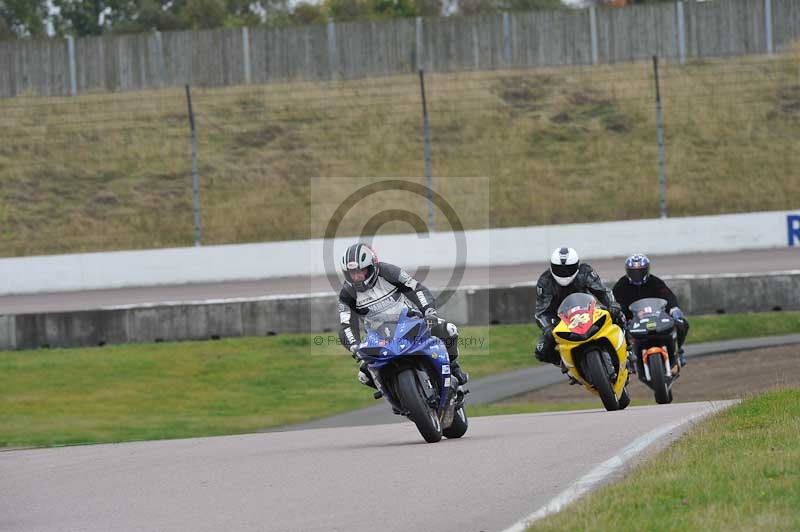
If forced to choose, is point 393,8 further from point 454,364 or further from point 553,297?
point 454,364

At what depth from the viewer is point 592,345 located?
472 inches

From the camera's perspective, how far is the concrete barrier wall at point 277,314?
20641mm

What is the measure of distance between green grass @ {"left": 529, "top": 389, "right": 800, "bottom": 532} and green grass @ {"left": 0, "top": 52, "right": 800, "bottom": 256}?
23653 millimetres

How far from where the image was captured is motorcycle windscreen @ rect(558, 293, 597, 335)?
39.1ft

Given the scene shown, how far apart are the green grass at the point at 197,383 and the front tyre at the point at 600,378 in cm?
405

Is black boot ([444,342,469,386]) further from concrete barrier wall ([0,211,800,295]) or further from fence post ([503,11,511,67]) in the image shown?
fence post ([503,11,511,67])

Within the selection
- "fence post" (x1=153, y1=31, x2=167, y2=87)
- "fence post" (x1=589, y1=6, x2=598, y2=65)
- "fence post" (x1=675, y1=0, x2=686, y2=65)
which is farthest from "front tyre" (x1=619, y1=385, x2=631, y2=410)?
"fence post" (x1=153, y1=31, x2=167, y2=87)

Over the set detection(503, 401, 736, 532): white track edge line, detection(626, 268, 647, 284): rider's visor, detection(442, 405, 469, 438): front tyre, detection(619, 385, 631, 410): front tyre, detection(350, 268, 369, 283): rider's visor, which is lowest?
detection(619, 385, 631, 410): front tyre

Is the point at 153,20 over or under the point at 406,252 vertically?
over

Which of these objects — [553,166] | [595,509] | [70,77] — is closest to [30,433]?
[595,509]

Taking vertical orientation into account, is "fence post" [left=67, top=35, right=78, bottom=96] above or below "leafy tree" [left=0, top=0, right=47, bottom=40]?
below

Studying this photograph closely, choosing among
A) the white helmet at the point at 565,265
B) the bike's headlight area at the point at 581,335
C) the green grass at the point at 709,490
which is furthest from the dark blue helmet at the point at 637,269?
the green grass at the point at 709,490

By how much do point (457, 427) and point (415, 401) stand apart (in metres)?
0.94

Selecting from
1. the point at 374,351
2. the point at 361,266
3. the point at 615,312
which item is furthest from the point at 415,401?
the point at 615,312
